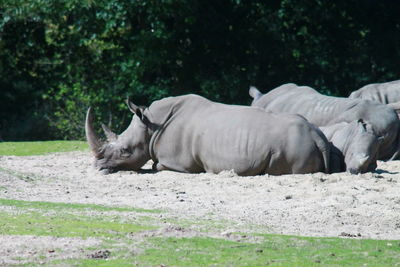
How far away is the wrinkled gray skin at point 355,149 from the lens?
1218 centimetres

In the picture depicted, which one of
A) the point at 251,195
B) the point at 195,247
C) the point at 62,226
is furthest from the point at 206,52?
the point at 195,247

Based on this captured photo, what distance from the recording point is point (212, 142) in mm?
12633

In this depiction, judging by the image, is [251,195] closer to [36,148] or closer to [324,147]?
[324,147]

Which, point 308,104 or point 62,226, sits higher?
point 62,226

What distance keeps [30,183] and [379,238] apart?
17.5 feet

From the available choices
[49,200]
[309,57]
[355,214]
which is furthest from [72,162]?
[309,57]

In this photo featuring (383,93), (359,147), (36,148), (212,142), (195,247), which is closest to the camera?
(195,247)

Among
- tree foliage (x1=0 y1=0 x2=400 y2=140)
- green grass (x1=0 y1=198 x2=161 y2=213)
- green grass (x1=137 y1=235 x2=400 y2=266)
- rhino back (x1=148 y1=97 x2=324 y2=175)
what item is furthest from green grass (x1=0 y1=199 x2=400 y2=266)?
tree foliage (x1=0 y1=0 x2=400 y2=140)

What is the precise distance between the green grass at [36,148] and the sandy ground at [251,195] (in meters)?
2.66

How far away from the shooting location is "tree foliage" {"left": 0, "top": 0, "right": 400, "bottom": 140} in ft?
69.9

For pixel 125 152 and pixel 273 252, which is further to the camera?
pixel 125 152

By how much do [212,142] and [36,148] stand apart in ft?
17.9

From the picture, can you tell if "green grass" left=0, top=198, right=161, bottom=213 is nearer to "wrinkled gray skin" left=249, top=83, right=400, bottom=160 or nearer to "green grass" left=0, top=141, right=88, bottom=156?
"wrinkled gray skin" left=249, top=83, right=400, bottom=160

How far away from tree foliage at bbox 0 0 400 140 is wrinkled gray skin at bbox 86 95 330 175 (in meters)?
7.52
